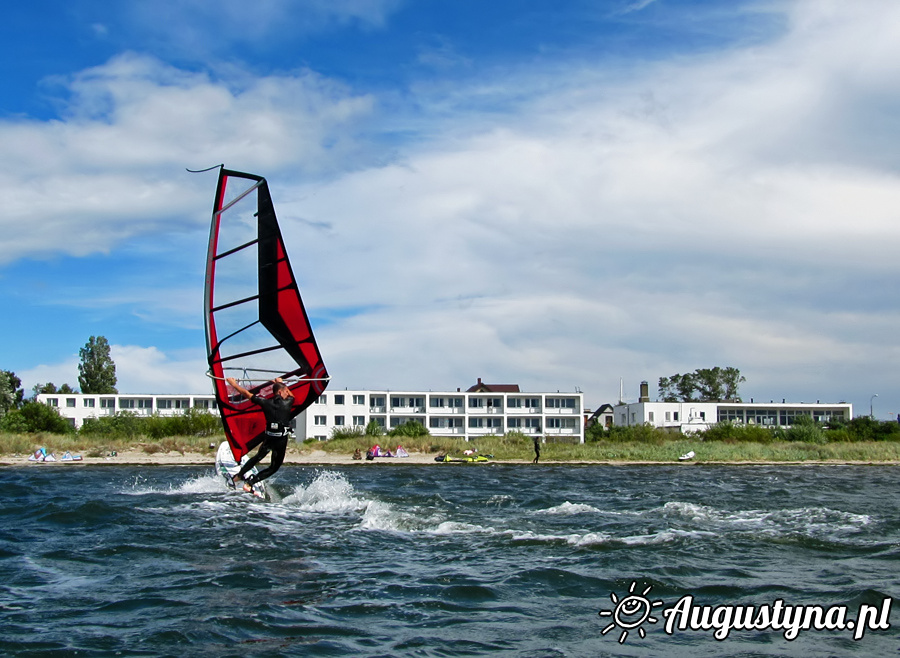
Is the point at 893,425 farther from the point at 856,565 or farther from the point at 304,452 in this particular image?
the point at 856,565

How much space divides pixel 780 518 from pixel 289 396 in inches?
345

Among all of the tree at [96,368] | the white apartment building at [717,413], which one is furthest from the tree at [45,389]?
the white apartment building at [717,413]

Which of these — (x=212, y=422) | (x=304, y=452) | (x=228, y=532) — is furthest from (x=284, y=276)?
(x=212, y=422)

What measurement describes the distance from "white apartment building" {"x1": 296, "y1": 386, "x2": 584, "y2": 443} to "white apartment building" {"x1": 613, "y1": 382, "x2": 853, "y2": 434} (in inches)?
255

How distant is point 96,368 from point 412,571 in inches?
3006

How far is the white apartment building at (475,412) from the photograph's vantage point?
211ft

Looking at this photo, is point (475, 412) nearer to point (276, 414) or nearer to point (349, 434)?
point (349, 434)

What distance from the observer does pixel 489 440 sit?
51.9 metres

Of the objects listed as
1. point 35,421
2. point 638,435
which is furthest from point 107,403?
point 638,435

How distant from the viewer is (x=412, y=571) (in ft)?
29.5
